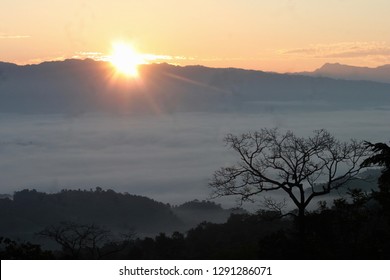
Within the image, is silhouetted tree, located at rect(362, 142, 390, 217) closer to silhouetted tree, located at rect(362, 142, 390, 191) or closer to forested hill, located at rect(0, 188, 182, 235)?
silhouetted tree, located at rect(362, 142, 390, 191)

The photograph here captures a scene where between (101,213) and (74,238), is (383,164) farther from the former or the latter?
(101,213)

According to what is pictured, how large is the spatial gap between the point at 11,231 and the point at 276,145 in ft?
391

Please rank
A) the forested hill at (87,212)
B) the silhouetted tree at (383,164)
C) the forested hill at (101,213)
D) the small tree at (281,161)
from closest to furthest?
the silhouetted tree at (383,164) < the small tree at (281,161) < the forested hill at (101,213) < the forested hill at (87,212)

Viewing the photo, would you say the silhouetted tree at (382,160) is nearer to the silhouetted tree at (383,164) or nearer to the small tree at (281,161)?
the silhouetted tree at (383,164)

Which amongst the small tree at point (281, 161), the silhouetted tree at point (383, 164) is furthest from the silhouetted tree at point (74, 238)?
the silhouetted tree at point (383, 164)

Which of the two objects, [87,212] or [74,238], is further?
[87,212]

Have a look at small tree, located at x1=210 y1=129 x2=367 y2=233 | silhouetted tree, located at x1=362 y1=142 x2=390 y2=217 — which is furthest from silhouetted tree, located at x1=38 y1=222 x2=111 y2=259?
silhouetted tree, located at x1=362 y1=142 x2=390 y2=217

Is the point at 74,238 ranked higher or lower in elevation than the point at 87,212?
lower

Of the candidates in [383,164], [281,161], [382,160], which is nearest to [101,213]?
[281,161]

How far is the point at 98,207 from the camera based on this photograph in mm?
160875

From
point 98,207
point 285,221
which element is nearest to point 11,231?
point 98,207

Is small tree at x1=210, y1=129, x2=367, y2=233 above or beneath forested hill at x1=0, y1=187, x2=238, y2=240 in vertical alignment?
beneath
